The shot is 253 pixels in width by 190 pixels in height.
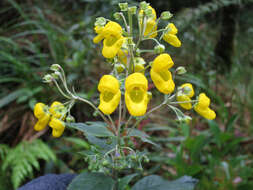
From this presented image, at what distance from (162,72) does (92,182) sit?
520 mm

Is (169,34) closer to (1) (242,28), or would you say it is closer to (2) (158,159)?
(2) (158,159)

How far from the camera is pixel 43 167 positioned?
2.29 m

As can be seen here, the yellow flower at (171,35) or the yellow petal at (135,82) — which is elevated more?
the yellow flower at (171,35)

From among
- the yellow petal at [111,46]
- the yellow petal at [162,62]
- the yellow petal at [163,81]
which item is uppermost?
the yellow petal at [111,46]

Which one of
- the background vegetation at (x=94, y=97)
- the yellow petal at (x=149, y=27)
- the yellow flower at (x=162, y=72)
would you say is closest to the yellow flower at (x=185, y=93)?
the yellow flower at (x=162, y=72)

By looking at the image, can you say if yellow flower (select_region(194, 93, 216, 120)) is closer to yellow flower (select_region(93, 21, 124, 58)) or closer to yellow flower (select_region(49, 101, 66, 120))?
yellow flower (select_region(93, 21, 124, 58))

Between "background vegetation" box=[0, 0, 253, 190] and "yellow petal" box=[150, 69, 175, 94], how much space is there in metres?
0.52

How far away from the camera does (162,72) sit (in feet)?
3.39

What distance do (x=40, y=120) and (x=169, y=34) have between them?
0.67 m

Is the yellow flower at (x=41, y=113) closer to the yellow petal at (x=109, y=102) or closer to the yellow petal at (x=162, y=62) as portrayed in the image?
the yellow petal at (x=109, y=102)

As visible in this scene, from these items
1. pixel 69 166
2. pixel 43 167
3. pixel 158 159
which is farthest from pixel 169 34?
pixel 43 167

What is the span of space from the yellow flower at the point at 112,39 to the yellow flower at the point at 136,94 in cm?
12

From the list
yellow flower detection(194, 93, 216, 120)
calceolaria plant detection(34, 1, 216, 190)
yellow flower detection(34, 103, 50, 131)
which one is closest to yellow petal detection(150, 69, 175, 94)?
calceolaria plant detection(34, 1, 216, 190)

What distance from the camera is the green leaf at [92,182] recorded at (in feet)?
3.41
